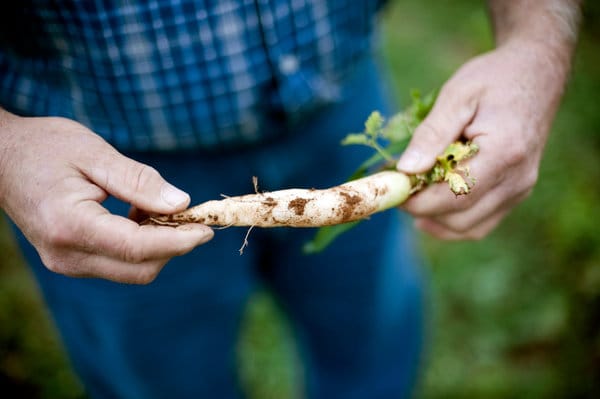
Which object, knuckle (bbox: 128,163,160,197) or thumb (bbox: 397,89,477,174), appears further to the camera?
thumb (bbox: 397,89,477,174)

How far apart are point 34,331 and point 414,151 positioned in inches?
95.6

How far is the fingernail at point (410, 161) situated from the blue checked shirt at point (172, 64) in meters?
0.40

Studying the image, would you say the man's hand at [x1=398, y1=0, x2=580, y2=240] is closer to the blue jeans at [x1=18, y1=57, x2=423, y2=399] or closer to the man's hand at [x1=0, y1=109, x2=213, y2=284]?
the blue jeans at [x1=18, y1=57, x2=423, y2=399]

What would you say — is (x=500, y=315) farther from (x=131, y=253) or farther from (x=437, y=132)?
(x=131, y=253)

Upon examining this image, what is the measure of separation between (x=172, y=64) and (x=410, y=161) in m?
0.66

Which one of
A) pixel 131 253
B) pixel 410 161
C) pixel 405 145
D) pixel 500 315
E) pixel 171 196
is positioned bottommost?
pixel 131 253

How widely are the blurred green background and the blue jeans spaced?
0.46 metres

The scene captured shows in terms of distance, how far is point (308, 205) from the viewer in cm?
112

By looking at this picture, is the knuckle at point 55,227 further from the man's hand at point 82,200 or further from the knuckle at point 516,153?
the knuckle at point 516,153

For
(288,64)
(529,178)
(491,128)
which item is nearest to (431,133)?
(491,128)

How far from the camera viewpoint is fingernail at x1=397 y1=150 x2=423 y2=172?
110 cm

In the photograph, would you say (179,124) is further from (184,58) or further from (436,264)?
(436,264)

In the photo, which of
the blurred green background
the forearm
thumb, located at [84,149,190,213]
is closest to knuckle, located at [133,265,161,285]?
thumb, located at [84,149,190,213]

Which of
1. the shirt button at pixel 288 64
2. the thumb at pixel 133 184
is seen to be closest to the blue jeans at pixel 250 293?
the shirt button at pixel 288 64
